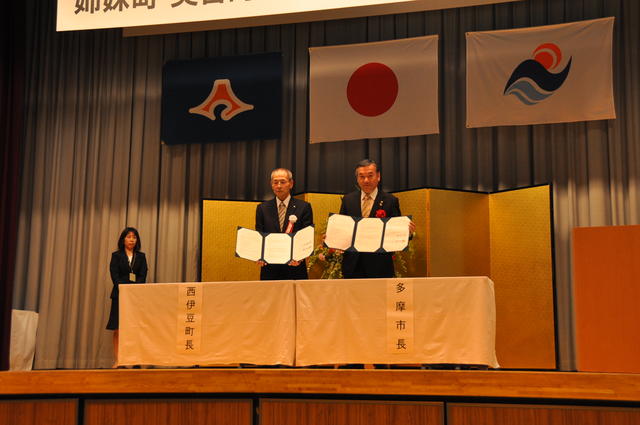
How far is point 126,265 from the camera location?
22.4 feet

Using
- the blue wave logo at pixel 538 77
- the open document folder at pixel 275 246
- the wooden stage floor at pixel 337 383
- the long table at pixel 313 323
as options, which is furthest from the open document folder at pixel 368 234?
the blue wave logo at pixel 538 77

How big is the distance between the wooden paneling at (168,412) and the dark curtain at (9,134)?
4337 mm

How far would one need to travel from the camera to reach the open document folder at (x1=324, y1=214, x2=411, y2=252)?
3.94 metres

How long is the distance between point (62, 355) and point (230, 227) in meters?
2.13

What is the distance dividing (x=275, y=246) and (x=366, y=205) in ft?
2.94

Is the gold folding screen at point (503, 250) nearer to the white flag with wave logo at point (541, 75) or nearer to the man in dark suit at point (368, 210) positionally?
the white flag with wave logo at point (541, 75)

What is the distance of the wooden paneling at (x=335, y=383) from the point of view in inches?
102

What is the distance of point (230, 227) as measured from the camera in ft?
22.9

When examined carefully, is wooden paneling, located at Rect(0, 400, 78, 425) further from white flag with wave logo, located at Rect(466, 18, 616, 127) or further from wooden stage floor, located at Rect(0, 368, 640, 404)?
white flag with wave logo, located at Rect(466, 18, 616, 127)

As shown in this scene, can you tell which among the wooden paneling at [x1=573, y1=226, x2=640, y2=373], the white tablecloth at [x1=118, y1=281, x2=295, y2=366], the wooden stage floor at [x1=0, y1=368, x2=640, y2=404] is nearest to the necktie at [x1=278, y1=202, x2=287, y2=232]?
the white tablecloth at [x1=118, y1=281, x2=295, y2=366]

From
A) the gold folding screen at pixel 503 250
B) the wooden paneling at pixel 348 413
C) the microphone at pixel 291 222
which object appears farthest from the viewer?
the gold folding screen at pixel 503 250

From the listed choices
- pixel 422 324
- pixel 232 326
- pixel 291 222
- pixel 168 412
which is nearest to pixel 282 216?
pixel 291 222

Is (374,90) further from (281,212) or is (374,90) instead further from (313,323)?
(313,323)

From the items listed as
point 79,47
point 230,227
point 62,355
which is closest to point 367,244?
point 230,227
